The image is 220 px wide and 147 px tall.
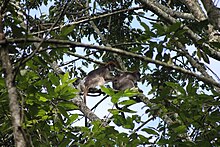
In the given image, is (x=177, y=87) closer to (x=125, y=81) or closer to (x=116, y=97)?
(x=116, y=97)

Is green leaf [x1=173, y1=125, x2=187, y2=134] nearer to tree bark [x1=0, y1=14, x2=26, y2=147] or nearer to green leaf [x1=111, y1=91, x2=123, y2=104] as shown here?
green leaf [x1=111, y1=91, x2=123, y2=104]

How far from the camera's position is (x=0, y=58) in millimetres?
1623

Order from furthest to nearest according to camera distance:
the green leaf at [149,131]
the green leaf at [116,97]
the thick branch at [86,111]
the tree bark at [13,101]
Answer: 1. the thick branch at [86,111]
2. the green leaf at [149,131]
3. the green leaf at [116,97]
4. the tree bark at [13,101]

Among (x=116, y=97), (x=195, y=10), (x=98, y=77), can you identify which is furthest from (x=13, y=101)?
(x=98, y=77)

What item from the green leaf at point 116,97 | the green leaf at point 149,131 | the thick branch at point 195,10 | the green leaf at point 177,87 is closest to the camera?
the green leaf at point 116,97

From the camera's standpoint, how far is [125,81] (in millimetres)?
4492

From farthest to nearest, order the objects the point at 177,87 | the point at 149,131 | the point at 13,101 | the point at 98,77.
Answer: the point at 98,77 → the point at 149,131 → the point at 177,87 → the point at 13,101

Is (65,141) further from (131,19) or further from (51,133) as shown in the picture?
(131,19)

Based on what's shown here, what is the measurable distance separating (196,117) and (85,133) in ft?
2.41

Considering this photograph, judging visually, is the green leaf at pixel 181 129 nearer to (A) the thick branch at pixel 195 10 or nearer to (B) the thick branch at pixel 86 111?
(A) the thick branch at pixel 195 10

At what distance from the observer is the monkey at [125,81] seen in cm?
451

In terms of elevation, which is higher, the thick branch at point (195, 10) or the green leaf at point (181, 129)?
the thick branch at point (195, 10)

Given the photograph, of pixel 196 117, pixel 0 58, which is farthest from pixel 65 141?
pixel 0 58

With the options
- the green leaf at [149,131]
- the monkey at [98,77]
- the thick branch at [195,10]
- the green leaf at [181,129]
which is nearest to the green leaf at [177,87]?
the green leaf at [181,129]
